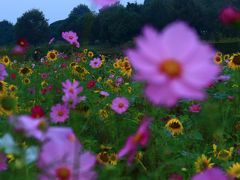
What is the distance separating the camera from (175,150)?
233 cm

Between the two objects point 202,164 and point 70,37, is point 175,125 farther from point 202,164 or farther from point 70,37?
point 70,37

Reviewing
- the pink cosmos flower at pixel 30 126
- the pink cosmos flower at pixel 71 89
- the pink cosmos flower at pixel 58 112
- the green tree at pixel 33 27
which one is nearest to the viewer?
the pink cosmos flower at pixel 30 126

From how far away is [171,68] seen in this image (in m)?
0.59

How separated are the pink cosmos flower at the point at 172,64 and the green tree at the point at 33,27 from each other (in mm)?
44066

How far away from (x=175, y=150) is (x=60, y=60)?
4.39m

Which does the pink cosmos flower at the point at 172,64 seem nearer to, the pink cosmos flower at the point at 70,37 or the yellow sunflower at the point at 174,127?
the yellow sunflower at the point at 174,127

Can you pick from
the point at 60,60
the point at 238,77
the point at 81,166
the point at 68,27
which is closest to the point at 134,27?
the point at 68,27

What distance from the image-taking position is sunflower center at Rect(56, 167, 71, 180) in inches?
30.1

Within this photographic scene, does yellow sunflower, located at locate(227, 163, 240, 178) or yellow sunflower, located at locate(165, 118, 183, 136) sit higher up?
yellow sunflower, located at locate(227, 163, 240, 178)

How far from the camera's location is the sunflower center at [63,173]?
30.1 inches

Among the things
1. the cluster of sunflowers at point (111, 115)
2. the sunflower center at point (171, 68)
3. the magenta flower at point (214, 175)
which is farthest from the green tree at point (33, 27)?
the sunflower center at point (171, 68)

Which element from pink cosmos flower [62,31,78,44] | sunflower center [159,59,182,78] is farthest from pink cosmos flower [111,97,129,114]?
sunflower center [159,59,182,78]

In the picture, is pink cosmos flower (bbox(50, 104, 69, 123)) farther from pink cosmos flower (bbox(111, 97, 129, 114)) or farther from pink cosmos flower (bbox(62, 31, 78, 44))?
pink cosmos flower (bbox(62, 31, 78, 44))

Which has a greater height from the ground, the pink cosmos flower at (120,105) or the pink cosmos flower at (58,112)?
the pink cosmos flower at (58,112)
